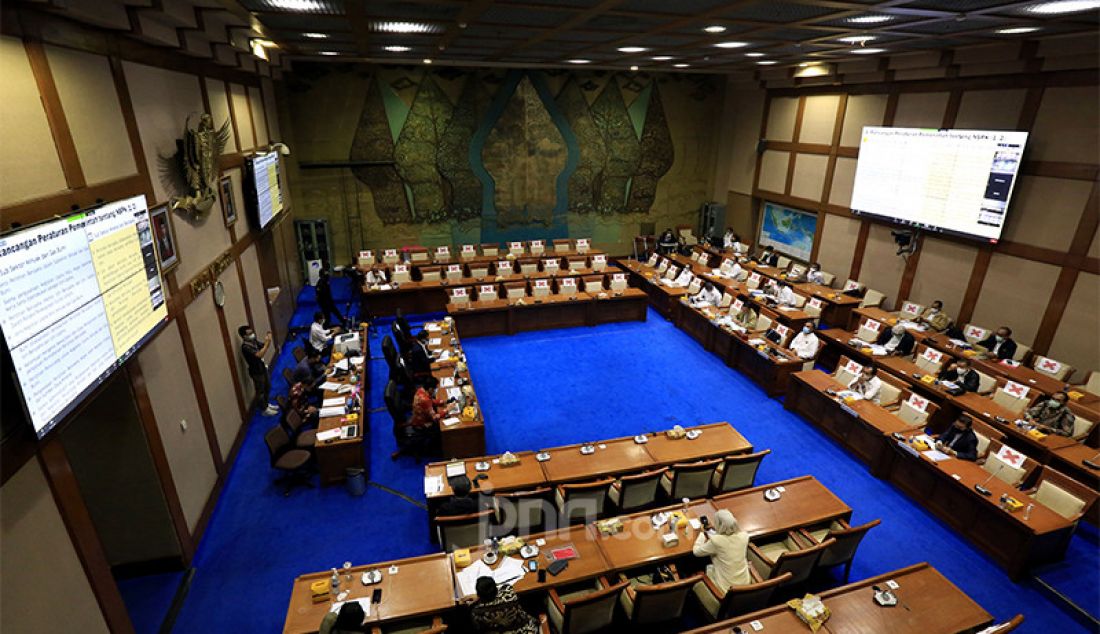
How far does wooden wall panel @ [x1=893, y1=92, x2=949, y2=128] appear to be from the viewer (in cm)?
1136

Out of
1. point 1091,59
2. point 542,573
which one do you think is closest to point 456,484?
point 542,573

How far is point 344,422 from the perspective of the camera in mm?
7766

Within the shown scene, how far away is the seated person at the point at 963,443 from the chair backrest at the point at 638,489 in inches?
158

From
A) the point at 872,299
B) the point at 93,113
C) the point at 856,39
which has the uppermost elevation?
the point at 856,39

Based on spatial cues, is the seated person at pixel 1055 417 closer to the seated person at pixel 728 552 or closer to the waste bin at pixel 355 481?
the seated person at pixel 728 552

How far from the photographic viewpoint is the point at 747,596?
204 inches

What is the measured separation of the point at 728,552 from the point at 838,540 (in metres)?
1.39

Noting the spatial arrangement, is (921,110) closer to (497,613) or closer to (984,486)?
(984,486)

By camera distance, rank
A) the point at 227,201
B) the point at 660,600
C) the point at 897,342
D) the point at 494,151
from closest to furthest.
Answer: the point at 660,600 < the point at 227,201 < the point at 897,342 < the point at 494,151

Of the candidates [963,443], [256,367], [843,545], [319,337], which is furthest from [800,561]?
[319,337]

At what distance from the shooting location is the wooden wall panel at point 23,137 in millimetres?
3734

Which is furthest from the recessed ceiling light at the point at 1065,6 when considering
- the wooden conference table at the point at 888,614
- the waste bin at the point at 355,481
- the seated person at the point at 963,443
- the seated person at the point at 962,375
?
the waste bin at the point at 355,481

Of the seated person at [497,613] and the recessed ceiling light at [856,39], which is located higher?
the recessed ceiling light at [856,39]

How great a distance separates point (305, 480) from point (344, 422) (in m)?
0.96
